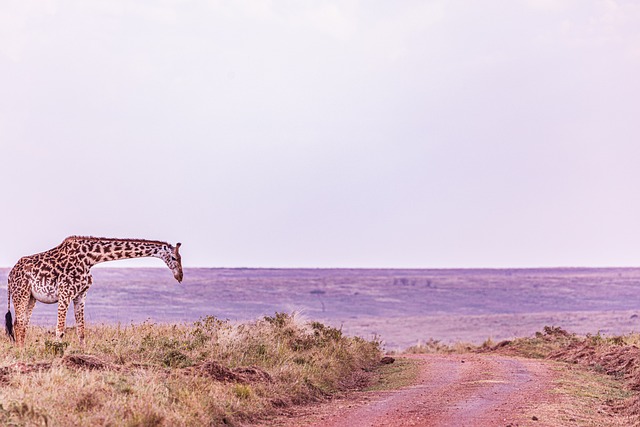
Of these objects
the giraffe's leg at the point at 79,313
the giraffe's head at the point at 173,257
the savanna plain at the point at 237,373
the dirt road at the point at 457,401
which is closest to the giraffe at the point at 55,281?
the giraffe's leg at the point at 79,313

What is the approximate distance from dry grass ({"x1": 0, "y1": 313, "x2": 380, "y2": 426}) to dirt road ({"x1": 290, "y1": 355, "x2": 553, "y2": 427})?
138 cm

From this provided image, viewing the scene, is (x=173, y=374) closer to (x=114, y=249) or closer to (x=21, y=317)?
(x=21, y=317)

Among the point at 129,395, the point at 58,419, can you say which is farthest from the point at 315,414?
the point at 58,419

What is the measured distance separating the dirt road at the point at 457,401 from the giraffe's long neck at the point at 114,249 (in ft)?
22.0

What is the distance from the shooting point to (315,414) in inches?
632

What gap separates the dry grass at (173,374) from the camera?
42.9ft

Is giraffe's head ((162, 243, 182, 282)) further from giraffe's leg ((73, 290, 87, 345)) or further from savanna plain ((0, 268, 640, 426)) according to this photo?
giraffe's leg ((73, 290, 87, 345))

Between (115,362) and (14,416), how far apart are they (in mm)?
4836

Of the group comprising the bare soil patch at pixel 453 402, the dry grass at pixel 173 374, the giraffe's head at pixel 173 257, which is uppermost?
the giraffe's head at pixel 173 257

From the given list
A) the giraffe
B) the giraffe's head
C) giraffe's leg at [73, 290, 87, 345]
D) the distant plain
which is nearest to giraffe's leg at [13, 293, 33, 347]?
the giraffe

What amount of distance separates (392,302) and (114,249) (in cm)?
7032

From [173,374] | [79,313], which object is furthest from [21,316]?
[173,374]

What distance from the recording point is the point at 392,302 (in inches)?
3578

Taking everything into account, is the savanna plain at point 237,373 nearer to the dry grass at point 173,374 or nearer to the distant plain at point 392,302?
the dry grass at point 173,374
